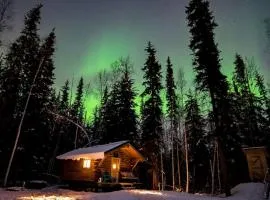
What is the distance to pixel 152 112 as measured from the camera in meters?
32.1

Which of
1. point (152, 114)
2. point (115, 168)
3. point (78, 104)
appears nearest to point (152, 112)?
point (152, 114)

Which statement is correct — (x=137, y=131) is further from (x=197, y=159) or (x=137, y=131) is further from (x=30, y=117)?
(x=30, y=117)

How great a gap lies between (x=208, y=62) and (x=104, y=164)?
1458 centimetres

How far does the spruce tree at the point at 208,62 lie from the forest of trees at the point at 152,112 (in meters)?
0.09

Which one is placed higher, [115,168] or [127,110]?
[127,110]

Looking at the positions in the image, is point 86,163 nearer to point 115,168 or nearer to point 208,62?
point 115,168

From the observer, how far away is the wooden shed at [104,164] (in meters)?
23.0

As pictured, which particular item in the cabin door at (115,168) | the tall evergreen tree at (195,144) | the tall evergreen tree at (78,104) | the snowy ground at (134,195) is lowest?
the snowy ground at (134,195)

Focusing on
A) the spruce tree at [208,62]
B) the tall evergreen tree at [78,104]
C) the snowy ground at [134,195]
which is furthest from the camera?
the tall evergreen tree at [78,104]

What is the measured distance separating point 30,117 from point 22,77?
15.5 ft

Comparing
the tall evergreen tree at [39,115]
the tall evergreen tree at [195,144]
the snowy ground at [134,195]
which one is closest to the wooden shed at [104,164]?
the snowy ground at [134,195]

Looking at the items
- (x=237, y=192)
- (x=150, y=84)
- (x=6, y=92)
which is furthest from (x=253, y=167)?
(x=6, y=92)

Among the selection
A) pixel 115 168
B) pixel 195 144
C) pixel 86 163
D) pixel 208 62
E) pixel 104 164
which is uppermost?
pixel 208 62

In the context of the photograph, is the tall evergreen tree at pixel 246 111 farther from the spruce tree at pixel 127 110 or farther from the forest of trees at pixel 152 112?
the spruce tree at pixel 127 110
